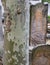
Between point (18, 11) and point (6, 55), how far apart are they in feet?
0.75

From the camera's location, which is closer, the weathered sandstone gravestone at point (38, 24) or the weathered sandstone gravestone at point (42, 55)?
the weathered sandstone gravestone at point (42, 55)

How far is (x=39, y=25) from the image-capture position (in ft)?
11.9

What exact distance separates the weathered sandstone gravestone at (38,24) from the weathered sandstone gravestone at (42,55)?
1.43m

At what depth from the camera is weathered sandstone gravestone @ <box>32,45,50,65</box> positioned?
6.54 feet

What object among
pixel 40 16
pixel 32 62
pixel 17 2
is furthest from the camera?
pixel 40 16

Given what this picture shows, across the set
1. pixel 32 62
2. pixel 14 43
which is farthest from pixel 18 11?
pixel 32 62

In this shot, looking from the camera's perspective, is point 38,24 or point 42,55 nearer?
point 42,55

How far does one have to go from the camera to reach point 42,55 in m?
2.06

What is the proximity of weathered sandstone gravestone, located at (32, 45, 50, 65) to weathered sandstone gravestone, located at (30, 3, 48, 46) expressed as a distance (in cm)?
143

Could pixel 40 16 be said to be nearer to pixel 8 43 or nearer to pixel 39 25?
pixel 39 25

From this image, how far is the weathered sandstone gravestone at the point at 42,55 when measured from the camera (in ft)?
6.54

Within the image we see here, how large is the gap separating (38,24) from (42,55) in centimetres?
159

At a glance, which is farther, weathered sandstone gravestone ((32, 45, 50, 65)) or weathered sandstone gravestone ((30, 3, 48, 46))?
weathered sandstone gravestone ((30, 3, 48, 46))

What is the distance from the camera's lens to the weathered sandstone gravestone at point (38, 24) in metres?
3.52
